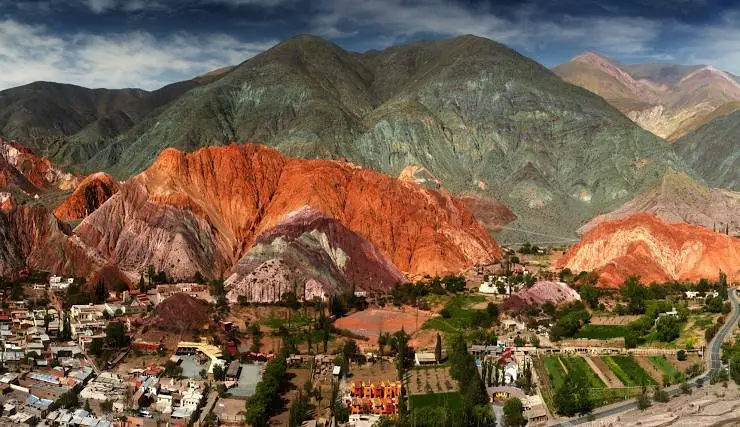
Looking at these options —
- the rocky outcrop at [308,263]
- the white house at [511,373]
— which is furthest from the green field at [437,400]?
the rocky outcrop at [308,263]

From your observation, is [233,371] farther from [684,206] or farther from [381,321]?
[684,206]

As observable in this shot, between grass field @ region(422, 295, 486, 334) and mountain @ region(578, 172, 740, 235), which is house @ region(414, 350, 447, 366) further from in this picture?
mountain @ region(578, 172, 740, 235)

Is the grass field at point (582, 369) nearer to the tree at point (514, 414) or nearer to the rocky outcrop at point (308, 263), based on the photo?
the tree at point (514, 414)

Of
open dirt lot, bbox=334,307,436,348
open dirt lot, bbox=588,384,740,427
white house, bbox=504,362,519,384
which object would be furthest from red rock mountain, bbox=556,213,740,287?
open dirt lot, bbox=588,384,740,427

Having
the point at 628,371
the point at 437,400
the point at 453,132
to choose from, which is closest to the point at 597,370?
the point at 628,371

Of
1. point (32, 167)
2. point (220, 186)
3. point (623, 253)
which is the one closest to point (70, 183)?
point (32, 167)

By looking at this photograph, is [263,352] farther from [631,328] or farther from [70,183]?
[70,183]
